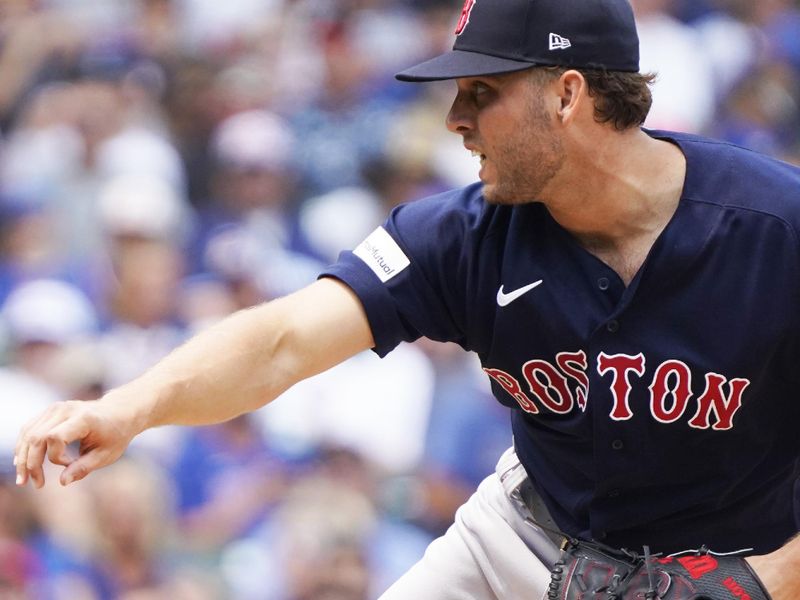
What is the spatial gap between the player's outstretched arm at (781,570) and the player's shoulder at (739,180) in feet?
2.40

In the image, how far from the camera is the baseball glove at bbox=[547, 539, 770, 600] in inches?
116

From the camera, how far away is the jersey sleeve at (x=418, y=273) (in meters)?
3.20

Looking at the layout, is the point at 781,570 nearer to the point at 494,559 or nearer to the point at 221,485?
the point at 494,559

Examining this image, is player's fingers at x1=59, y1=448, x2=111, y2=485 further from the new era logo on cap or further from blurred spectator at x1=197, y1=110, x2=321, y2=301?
blurred spectator at x1=197, y1=110, x2=321, y2=301

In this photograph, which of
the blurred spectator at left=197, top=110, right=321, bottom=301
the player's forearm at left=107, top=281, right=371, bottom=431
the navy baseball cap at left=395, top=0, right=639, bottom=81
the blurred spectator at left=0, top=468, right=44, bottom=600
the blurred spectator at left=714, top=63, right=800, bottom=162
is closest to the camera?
the player's forearm at left=107, top=281, right=371, bottom=431

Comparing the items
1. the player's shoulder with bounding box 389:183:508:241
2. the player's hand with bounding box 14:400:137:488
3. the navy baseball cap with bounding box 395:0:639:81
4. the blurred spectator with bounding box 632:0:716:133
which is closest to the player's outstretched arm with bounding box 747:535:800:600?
the player's shoulder with bounding box 389:183:508:241

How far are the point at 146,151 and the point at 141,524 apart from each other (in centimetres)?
250

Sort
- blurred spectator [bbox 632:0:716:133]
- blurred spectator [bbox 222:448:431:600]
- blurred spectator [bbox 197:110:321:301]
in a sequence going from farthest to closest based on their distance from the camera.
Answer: blurred spectator [bbox 632:0:716:133], blurred spectator [bbox 197:110:321:301], blurred spectator [bbox 222:448:431:600]

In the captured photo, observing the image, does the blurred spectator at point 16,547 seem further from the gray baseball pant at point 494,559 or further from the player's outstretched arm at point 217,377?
the player's outstretched arm at point 217,377

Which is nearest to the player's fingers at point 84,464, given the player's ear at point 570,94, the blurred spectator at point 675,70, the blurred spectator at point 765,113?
the player's ear at point 570,94

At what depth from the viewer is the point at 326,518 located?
19.1 feet

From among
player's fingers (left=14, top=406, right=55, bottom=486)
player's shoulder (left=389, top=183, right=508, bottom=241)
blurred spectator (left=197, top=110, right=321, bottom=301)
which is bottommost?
blurred spectator (left=197, top=110, right=321, bottom=301)

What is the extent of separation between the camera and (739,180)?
3.04 metres

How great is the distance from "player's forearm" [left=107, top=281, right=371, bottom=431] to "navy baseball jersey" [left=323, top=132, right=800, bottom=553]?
0.13m
